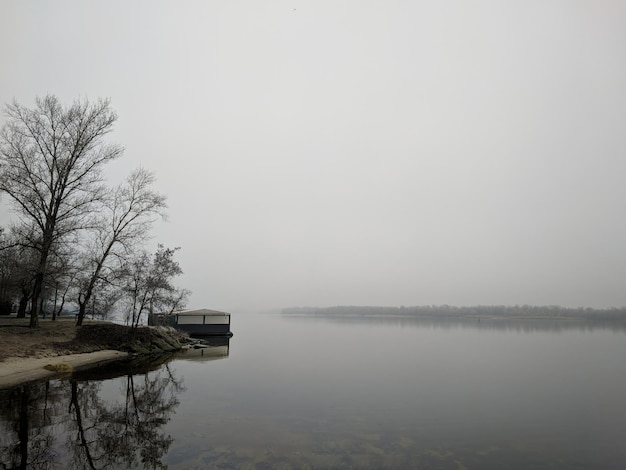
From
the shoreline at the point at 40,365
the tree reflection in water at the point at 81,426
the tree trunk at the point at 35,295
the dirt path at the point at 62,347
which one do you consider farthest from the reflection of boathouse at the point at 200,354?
the tree reflection in water at the point at 81,426

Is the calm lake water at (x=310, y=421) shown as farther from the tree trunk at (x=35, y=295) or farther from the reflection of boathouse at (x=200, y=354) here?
the tree trunk at (x=35, y=295)

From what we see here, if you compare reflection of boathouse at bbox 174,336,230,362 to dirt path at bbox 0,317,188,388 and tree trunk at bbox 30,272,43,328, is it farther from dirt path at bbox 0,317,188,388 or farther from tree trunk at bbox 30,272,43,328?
tree trunk at bbox 30,272,43,328

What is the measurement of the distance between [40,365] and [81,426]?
→ 11.1 m

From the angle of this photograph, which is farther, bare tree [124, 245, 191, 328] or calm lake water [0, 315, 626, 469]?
bare tree [124, 245, 191, 328]

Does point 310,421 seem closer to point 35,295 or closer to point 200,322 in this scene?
point 35,295

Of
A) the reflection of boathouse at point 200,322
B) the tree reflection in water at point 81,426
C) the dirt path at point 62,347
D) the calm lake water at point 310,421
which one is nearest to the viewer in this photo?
the tree reflection in water at point 81,426

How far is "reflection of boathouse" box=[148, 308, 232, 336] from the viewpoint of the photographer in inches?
2297

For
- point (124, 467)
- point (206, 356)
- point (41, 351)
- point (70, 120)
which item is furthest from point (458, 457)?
point (70, 120)

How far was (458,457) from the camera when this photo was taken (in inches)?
497

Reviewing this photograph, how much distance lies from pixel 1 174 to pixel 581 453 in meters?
35.9

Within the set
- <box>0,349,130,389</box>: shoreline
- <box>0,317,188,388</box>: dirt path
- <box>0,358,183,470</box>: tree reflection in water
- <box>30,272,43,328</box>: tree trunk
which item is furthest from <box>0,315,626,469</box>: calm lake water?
<box>30,272,43,328</box>: tree trunk

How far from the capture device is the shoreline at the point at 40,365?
17.7 m

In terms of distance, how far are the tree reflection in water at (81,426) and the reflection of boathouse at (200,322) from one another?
39.7m

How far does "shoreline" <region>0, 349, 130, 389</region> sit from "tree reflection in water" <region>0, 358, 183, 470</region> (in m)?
0.94
